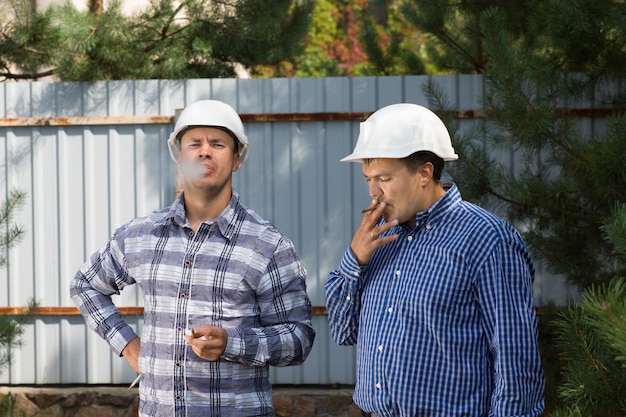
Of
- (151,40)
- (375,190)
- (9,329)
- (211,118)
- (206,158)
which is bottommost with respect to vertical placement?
(9,329)

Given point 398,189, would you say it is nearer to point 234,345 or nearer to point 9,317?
point 234,345

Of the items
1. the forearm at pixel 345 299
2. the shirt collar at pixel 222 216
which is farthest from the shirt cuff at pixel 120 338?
the forearm at pixel 345 299

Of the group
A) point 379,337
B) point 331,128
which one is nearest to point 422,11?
point 331,128

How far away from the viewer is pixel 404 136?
2502 mm

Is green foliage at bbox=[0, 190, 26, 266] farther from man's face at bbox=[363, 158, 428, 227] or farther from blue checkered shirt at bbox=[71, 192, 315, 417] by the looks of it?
man's face at bbox=[363, 158, 428, 227]

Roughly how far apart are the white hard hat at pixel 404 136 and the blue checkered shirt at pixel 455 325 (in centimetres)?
14

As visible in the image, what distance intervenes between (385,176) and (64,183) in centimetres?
337

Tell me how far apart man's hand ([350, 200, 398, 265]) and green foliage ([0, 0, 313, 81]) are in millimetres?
3364

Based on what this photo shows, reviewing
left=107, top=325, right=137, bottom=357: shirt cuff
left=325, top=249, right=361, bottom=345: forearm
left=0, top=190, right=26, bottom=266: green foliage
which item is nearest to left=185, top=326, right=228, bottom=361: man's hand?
left=325, top=249, right=361, bottom=345: forearm

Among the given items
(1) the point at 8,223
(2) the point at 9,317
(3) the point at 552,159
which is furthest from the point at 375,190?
(1) the point at 8,223

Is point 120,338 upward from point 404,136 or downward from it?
downward

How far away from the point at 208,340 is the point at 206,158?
591mm

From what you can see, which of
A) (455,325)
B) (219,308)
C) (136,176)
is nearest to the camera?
(455,325)

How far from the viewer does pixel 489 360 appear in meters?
2.39
